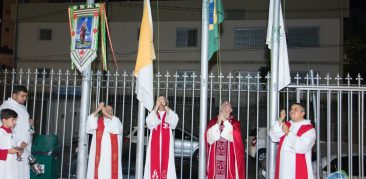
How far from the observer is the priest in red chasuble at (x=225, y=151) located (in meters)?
6.09

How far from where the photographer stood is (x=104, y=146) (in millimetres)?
6531

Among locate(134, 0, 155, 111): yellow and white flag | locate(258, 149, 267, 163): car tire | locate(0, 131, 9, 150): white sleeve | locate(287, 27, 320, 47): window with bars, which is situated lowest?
locate(258, 149, 267, 163): car tire

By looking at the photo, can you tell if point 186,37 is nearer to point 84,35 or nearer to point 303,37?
point 303,37

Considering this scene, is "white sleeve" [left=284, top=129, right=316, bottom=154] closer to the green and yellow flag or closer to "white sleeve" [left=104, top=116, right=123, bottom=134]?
the green and yellow flag

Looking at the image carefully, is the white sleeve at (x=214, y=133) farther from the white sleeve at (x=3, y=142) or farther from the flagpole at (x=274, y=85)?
the white sleeve at (x=3, y=142)

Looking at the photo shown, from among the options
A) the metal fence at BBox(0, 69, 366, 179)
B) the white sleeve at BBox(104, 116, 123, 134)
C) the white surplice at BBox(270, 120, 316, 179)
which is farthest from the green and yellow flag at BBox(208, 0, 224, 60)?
the white sleeve at BBox(104, 116, 123, 134)

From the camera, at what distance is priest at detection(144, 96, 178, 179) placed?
6559 millimetres

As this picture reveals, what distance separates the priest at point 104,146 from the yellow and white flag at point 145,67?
576 mm

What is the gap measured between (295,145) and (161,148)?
207 centimetres

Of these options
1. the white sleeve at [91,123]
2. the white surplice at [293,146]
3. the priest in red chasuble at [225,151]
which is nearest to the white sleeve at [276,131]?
the white surplice at [293,146]

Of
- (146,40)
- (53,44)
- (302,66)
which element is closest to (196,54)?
(302,66)

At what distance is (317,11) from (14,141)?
55.4ft

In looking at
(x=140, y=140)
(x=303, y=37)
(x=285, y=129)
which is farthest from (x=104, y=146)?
(x=303, y=37)

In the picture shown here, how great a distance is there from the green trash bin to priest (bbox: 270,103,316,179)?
142 inches
